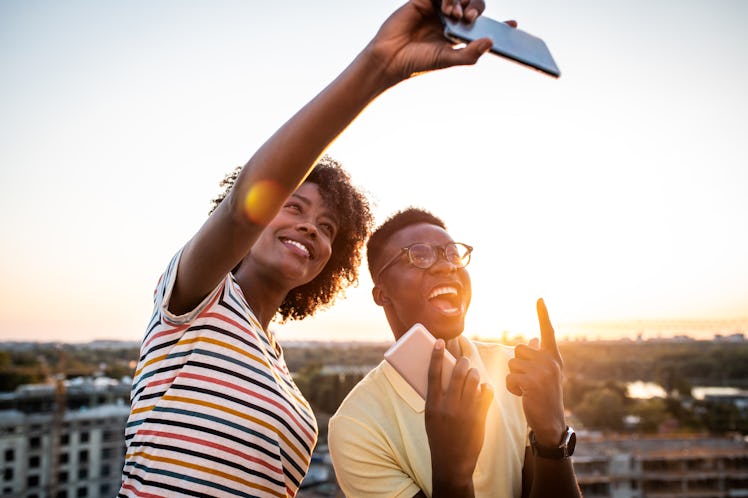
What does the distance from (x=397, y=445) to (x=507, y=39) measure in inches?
76.9

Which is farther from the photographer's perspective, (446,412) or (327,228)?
(327,228)

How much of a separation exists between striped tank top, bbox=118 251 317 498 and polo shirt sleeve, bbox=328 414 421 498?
395mm

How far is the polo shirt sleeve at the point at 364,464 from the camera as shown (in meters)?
2.41

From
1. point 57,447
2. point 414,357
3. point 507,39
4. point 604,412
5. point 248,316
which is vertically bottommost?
point 604,412

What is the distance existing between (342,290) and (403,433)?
5.42 ft

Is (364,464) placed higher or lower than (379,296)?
lower

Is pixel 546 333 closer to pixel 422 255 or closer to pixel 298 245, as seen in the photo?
pixel 422 255

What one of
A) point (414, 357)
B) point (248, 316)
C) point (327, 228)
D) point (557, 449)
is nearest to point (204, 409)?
point (248, 316)

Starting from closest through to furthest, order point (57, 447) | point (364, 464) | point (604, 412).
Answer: point (364, 464) → point (57, 447) → point (604, 412)

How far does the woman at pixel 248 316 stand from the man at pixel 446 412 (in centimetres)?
34

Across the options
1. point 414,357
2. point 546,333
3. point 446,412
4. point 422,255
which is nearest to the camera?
point 446,412

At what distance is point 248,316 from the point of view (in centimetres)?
226

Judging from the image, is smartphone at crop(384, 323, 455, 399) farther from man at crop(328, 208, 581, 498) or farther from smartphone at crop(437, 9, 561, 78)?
smartphone at crop(437, 9, 561, 78)

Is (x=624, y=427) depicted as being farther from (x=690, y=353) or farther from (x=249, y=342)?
(x=249, y=342)
